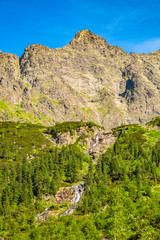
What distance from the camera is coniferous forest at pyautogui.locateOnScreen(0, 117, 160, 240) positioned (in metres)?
52.6

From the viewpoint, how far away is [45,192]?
115m

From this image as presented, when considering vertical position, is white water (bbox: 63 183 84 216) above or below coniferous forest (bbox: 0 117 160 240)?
below

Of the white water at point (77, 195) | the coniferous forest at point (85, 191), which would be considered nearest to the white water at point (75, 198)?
the white water at point (77, 195)

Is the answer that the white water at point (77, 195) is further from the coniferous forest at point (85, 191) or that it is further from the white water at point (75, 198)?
the coniferous forest at point (85, 191)

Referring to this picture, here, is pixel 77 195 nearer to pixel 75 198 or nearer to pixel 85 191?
pixel 75 198

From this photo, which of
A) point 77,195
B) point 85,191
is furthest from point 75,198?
point 85,191

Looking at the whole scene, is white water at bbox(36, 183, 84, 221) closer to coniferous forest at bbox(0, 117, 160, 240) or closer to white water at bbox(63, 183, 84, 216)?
white water at bbox(63, 183, 84, 216)

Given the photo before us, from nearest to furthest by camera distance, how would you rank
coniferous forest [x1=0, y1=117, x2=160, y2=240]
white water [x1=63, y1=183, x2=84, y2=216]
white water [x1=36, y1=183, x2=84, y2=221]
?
coniferous forest [x1=0, y1=117, x2=160, y2=240] < white water [x1=36, y1=183, x2=84, y2=221] < white water [x1=63, y1=183, x2=84, y2=216]

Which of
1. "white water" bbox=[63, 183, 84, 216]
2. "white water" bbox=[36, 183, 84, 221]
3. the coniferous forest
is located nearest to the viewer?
Answer: the coniferous forest

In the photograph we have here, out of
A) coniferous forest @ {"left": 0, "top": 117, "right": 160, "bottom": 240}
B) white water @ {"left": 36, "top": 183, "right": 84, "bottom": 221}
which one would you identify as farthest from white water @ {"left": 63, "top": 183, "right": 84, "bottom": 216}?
coniferous forest @ {"left": 0, "top": 117, "right": 160, "bottom": 240}

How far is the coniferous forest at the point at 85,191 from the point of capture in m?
52.6

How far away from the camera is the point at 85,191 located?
11244cm

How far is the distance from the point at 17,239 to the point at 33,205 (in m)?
45.3

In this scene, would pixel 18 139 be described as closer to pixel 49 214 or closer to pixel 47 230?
pixel 49 214
